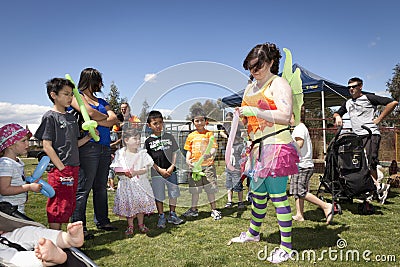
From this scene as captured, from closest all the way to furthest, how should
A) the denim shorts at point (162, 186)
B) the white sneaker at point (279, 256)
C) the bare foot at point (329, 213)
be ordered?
1. the white sneaker at point (279, 256)
2. the bare foot at point (329, 213)
3. the denim shorts at point (162, 186)

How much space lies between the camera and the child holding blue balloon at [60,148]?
3168 mm

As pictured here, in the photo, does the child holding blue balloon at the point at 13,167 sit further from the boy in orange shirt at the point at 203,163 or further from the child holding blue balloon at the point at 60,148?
the boy in orange shirt at the point at 203,163

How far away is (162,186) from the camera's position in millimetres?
4348

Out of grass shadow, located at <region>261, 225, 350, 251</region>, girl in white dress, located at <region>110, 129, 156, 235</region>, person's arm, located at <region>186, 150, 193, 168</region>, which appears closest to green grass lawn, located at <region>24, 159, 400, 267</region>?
grass shadow, located at <region>261, 225, 350, 251</region>

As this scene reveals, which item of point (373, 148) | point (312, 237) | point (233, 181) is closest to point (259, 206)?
point (312, 237)

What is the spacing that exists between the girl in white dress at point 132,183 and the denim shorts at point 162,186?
0.48 ft

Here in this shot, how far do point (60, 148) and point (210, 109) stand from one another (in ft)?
5.03

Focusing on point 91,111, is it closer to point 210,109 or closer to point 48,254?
point 210,109

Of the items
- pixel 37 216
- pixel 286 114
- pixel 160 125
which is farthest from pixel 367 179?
pixel 37 216

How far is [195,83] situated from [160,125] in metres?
1.53

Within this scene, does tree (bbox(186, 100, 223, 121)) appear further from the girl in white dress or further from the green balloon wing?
the girl in white dress

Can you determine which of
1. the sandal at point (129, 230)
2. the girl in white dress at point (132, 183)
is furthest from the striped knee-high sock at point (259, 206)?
the sandal at point (129, 230)

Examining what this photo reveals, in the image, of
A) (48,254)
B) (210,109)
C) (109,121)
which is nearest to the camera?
(48,254)

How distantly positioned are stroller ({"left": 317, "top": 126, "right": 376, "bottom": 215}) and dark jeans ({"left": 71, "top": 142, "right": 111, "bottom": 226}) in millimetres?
3078
